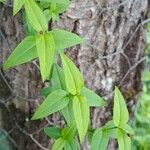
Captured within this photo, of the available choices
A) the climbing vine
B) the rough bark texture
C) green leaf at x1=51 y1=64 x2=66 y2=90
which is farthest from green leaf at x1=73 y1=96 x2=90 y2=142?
the rough bark texture

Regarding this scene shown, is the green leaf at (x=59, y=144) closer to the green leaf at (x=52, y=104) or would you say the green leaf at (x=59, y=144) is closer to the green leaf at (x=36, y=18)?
the green leaf at (x=52, y=104)

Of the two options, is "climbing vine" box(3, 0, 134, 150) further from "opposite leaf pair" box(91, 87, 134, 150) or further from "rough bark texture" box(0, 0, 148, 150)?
"rough bark texture" box(0, 0, 148, 150)

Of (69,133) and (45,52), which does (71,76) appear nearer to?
(45,52)

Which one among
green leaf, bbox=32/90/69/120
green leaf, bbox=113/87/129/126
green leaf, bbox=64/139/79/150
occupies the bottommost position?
green leaf, bbox=64/139/79/150

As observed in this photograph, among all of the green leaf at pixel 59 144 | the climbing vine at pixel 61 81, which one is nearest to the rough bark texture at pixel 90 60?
the climbing vine at pixel 61 81

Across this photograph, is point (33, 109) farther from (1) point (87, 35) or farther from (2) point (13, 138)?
(1) point (87, 35)
